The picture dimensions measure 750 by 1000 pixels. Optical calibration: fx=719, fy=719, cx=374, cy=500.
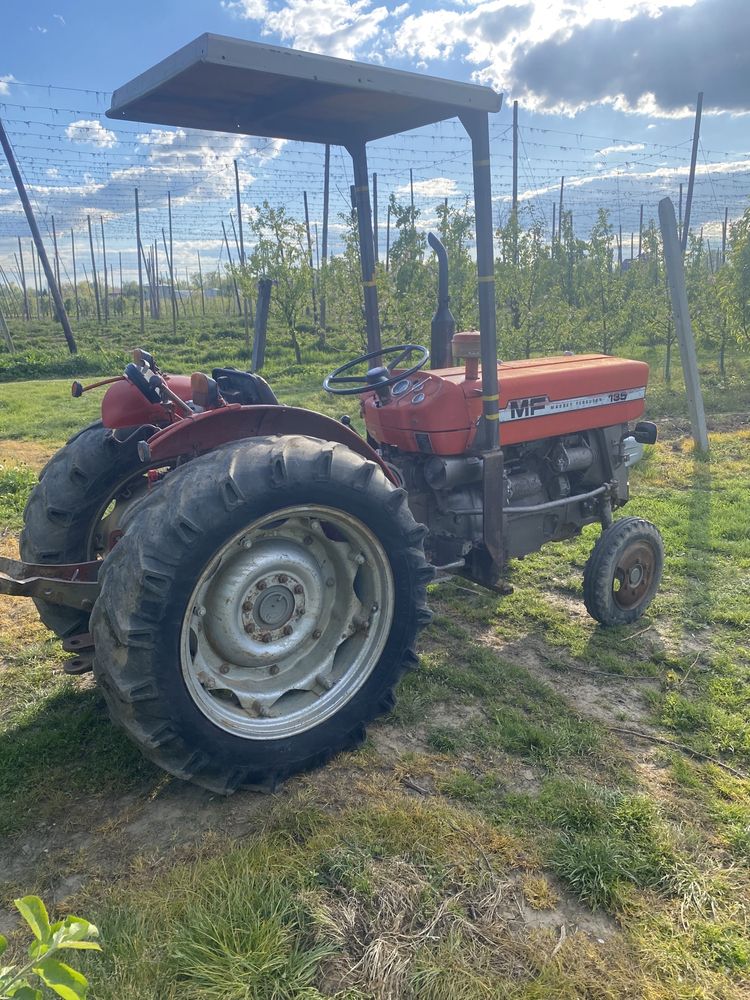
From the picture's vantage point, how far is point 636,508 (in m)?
6.22

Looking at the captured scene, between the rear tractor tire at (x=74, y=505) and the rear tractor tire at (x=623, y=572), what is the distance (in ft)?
8.11

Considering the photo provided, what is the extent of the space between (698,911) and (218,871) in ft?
4.69

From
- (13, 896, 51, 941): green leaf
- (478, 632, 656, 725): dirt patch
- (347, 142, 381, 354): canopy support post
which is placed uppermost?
(347, 142, 381, 354): canopy support post

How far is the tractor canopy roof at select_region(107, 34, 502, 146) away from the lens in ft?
7.62

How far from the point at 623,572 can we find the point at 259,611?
7.65 feet

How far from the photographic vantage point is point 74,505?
309 cm

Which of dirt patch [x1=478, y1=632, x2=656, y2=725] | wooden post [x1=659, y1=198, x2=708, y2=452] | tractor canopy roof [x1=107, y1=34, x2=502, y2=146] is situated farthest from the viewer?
wooden post [x1=659, y1=198, x2=708, y2=452]

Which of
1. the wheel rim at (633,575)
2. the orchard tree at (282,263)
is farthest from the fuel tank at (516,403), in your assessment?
the orchard tree at (282,263)

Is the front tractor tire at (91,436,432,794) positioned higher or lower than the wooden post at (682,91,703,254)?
lower

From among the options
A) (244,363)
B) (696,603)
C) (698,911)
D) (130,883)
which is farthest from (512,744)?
(244,363)

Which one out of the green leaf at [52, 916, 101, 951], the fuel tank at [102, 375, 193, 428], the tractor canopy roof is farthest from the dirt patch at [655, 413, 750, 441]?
the green leaf at [52, 916, 101, 951]

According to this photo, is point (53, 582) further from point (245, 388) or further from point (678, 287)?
point (678, 287)

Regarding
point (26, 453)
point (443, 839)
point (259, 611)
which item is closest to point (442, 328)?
point (259, 611)

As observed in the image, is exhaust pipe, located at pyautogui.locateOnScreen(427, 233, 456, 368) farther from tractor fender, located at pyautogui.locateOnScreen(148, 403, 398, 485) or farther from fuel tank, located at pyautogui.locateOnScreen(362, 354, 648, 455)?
tractor fender, located at pyautogui.locateOnScreen(148, 403, 398, 485)
